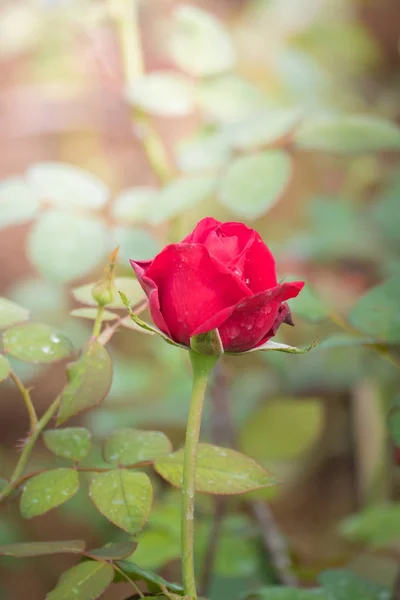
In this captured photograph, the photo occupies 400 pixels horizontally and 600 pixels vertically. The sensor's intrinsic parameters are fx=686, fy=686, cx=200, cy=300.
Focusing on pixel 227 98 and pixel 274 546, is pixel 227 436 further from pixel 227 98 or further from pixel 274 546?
pixel 227 98

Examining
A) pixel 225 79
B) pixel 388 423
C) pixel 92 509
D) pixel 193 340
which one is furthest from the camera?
pixel 92 509

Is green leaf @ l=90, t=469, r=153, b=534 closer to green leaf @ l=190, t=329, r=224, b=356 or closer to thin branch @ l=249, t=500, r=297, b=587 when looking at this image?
green leaf @ l=190, t=329, r=224, b=356

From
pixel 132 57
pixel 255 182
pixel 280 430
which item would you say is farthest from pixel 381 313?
pixel 280 430

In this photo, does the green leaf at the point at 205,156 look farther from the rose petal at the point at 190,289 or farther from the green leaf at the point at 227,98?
the rose petal at the point at 190,289

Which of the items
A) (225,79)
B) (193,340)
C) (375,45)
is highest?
(375,45)

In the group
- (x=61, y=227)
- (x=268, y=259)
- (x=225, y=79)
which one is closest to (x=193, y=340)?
(x=268, y=259)

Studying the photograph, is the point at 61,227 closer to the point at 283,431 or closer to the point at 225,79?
the point at 225,79

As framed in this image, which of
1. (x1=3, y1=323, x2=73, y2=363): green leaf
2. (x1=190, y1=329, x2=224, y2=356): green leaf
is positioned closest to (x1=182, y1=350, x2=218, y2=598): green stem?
(x1=190, y1=329, x2=224, y2=356): green leaf
